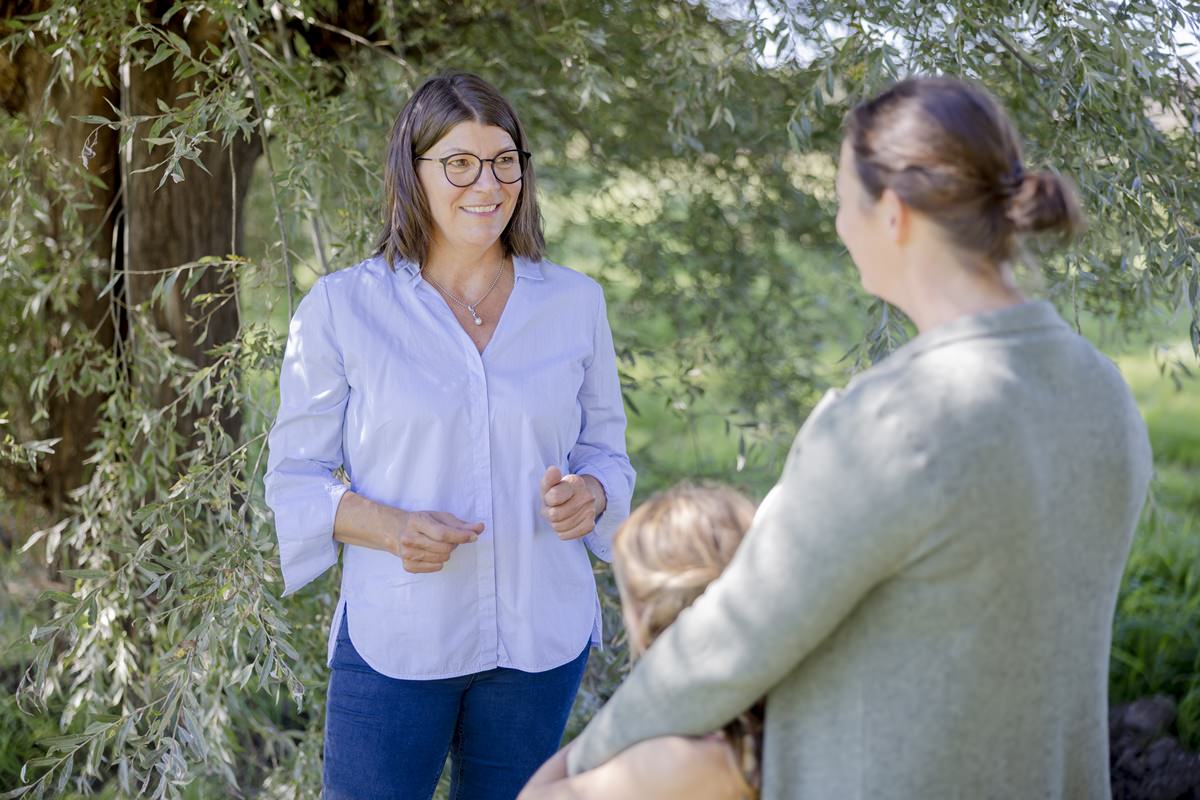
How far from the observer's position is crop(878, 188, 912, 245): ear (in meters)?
1.33

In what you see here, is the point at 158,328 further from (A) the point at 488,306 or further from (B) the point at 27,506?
(A) the point at 488,306

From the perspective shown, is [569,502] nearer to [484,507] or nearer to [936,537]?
[484,507]

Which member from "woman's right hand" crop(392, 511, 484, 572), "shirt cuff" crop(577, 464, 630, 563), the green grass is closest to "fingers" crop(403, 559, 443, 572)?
"woman's right hand" crop(392, 511, 484, 572)

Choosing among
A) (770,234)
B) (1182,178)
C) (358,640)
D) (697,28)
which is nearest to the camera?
(358,640)

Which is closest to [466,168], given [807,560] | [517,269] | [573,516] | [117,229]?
[517,269]

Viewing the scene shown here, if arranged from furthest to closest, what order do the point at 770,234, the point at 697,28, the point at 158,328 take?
the point at 770,234
the point at 697,28
the point at 158,328

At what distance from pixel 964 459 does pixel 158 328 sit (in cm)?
270

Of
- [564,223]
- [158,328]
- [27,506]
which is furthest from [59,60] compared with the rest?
[564,223]

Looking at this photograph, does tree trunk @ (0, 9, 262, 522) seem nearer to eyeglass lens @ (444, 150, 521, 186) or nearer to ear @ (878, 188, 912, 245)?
eyeglass lens @ (444, 150, 521, 186)

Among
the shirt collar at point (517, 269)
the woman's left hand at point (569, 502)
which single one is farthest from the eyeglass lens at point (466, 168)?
the woman's left hand at point (569, 502)

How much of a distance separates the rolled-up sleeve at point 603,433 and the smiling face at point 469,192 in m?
0.26

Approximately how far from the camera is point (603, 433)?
2270 millimetres

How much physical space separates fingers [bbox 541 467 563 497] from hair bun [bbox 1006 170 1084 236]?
3.00 feet

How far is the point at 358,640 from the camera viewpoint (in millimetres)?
2070
